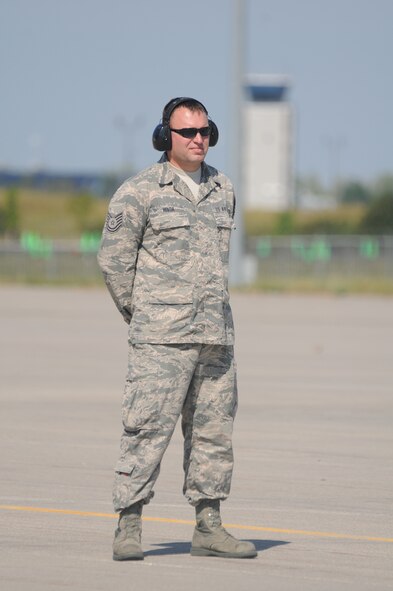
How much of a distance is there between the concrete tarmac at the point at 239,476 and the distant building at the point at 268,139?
15068cm

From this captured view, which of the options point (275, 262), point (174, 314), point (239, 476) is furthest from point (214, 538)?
point (275, 262)

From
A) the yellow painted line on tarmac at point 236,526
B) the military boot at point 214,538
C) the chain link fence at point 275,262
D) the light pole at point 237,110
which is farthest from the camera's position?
the chain link fence at point 275,262

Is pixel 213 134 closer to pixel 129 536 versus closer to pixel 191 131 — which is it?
pixel 191 131

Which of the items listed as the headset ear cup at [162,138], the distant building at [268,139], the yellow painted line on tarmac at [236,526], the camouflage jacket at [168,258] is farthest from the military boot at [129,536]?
the distant building at [268,139]

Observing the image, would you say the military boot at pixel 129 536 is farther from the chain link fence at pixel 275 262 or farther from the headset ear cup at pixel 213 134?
the chain link fence at pixel 275 262

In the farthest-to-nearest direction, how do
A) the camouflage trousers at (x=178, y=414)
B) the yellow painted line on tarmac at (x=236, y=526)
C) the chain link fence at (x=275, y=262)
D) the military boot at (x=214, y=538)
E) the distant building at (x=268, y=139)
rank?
the distant building at (x=268, y=139) → the chain link fence at (x=275, y=262) → the yellow painted line on tarmac at (x=236, y=526) → the military boot at (x=214, y=538) → the camouflage trousers at (x=178, y=414)

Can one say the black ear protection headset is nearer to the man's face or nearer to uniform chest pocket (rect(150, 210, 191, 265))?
the man's face

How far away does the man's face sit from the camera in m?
7.31

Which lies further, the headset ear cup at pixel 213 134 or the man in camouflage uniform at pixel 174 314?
the headset ear cup at pixel 213 134

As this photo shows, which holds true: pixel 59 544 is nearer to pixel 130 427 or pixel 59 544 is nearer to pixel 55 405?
pixel 130 427

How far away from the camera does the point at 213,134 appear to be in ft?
24.7

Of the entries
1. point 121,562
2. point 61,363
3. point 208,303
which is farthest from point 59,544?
point 61,363

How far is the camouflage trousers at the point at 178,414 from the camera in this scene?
7176 millimetres

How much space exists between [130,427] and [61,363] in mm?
11718
